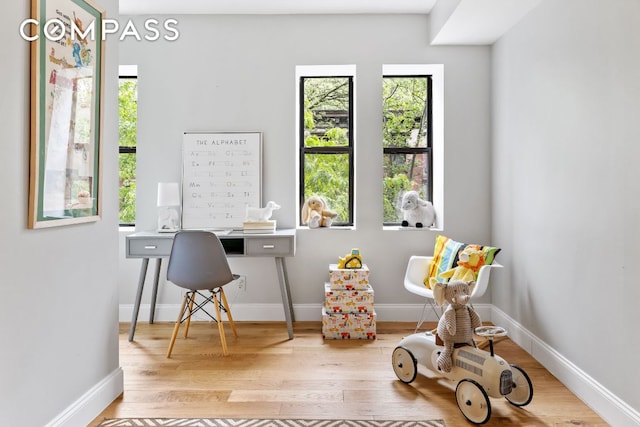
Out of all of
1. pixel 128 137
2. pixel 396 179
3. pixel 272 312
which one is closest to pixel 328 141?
pixel 396 179

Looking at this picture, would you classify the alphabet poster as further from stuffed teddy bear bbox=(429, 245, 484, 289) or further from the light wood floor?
stuffed teddy bear bbox=(429, 245, 484, 289)

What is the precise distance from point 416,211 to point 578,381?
182 cm

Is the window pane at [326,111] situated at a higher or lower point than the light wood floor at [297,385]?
higher

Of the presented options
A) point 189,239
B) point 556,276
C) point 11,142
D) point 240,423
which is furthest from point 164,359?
point 556,276

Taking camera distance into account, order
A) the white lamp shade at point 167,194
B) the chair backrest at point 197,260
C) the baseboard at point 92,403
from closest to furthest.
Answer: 1. the baseboard at point 92,403
2. the chair backrest at point 197,260
3. the white lamp shade at point 167,194

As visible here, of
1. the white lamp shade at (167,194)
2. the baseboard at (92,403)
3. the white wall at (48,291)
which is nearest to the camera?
the white wall at (48,291)

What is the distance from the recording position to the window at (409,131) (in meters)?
4.07

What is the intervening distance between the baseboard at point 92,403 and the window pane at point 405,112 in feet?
9.28

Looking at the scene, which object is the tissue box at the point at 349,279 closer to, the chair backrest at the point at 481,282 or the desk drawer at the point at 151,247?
the chair backrest at the point at 481,282

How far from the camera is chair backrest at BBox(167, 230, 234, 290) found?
2988mm

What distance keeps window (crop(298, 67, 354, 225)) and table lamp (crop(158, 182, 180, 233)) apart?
1.07m

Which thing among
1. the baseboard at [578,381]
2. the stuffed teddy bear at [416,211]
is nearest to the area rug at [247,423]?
the baseboard at [578,381]

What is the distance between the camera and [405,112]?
410 centimetres

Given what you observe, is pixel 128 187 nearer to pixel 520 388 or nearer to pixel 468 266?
pixel 468 266
